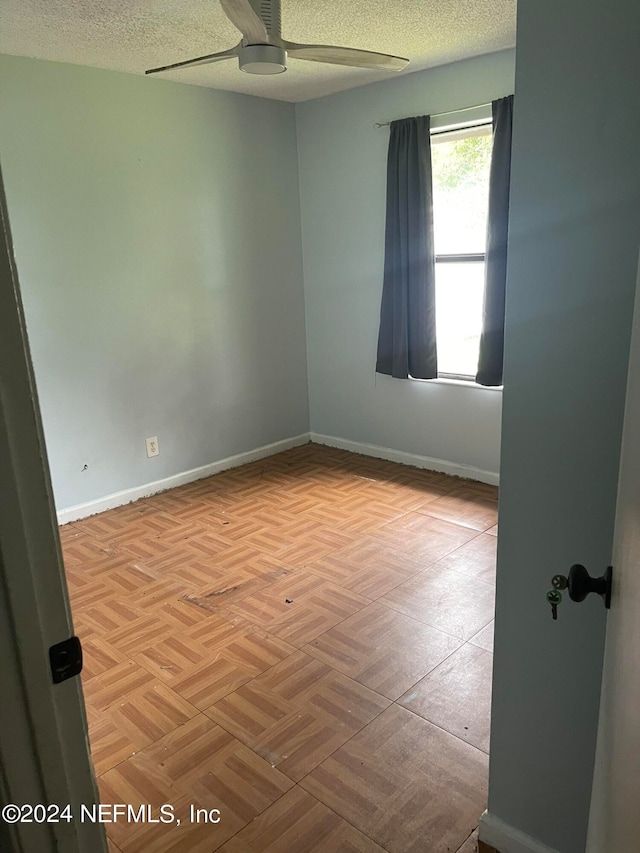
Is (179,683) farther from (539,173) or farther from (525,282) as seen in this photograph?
(539,173)

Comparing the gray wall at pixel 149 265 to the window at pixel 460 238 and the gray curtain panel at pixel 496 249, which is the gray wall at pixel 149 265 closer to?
the window at pixel 460 238

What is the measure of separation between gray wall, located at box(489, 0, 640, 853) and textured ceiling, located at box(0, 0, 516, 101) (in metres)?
1.78

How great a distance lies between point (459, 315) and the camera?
3.92 meters

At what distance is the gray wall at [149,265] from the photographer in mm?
3160

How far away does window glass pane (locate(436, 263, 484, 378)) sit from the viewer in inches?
149

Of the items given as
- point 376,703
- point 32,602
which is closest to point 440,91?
point 376,703

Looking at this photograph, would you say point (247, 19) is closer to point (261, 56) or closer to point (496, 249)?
point (261, 56)

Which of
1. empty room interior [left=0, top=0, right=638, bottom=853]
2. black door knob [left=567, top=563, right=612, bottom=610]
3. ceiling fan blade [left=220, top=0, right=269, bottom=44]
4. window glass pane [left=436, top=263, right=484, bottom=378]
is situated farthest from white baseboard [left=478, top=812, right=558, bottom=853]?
window glass pane [left=436, top=263, right=484, bottom=378]

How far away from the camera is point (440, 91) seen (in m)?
3.52

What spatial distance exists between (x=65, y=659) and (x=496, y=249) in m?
3.10

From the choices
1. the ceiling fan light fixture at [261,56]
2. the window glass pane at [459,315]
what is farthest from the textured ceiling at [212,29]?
the window glass pane at [459,315]

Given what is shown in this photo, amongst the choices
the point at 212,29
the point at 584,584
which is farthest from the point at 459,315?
the point at 584,584

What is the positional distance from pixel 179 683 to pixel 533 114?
76.6 inches

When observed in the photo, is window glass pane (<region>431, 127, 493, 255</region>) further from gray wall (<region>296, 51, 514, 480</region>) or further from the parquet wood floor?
the parquet wood floor
